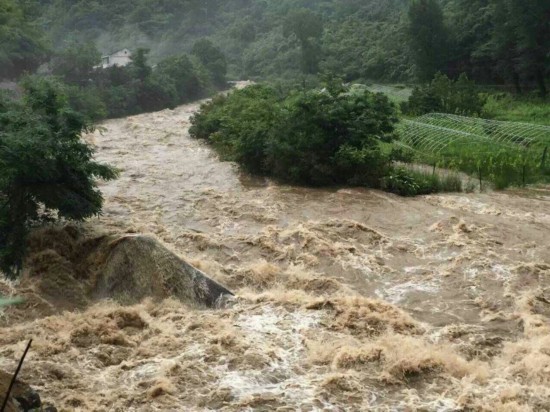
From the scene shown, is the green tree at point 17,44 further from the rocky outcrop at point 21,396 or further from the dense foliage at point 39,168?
the rocky outcrop at point 21,396

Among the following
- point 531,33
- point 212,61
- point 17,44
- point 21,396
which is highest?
point 17,44

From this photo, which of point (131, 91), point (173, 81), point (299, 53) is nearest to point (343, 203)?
point (131, 91)

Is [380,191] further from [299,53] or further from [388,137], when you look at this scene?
[299,53]

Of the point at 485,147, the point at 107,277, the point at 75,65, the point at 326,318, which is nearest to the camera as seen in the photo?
the point at 326,318

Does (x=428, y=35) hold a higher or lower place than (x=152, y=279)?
higher

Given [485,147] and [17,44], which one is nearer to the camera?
[485,147]

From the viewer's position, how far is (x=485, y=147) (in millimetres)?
19141

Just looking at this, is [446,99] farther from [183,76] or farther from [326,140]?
[183,76]

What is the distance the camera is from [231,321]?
31.2ft

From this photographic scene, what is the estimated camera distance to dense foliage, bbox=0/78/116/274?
1128 centimetres

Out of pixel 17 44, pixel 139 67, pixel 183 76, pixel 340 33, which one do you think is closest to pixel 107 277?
pixel 139 67

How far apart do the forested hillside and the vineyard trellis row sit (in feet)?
36.0

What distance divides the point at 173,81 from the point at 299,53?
50.3 feet

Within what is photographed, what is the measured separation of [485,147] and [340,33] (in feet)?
112
